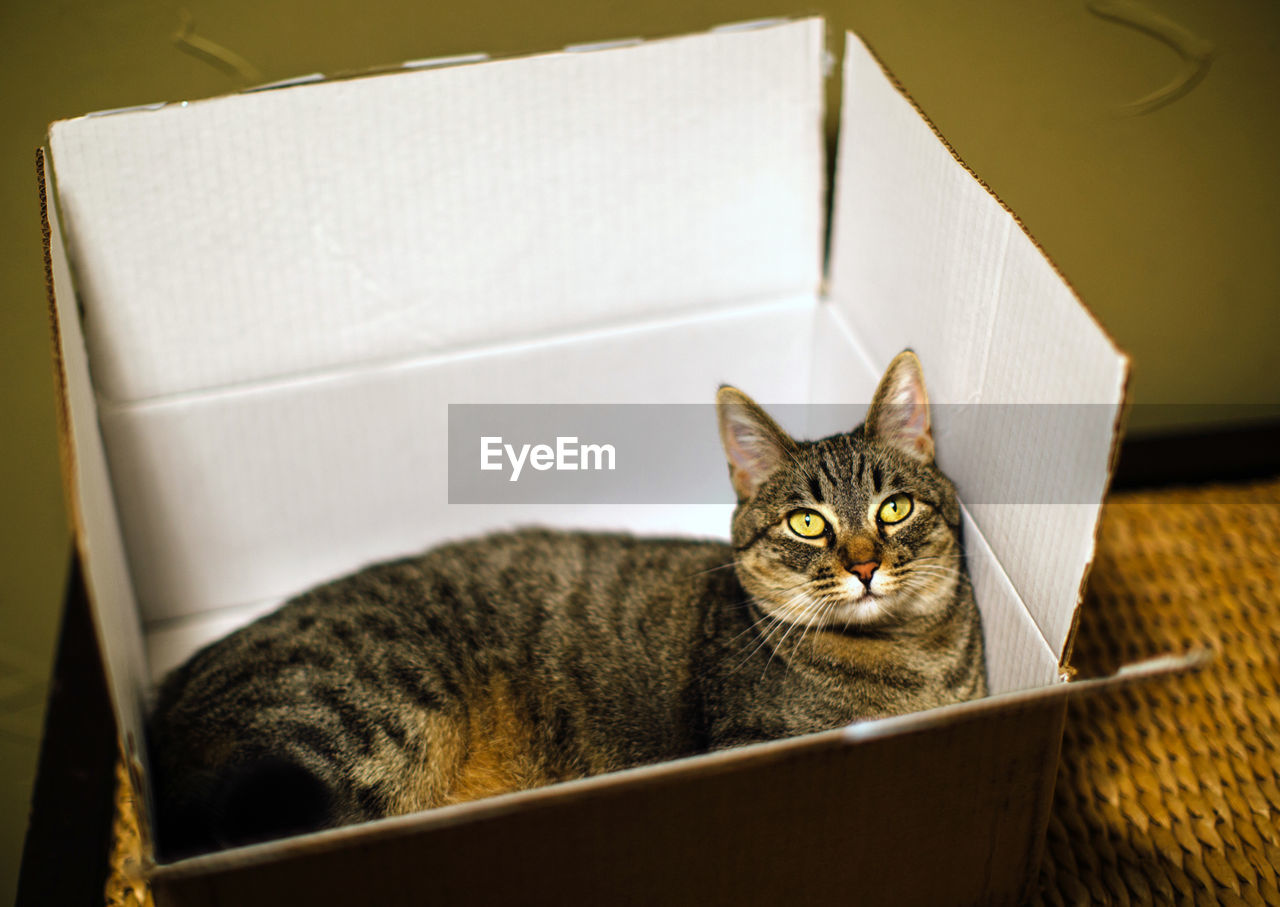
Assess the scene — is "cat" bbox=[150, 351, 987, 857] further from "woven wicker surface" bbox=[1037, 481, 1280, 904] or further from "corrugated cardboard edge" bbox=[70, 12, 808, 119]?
"corrugated cardboard edge" bbox=[70, 12, 808, 119]

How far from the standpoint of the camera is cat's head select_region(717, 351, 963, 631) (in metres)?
0.90

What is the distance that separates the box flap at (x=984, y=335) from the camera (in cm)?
73

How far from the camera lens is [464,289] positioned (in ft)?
3.74

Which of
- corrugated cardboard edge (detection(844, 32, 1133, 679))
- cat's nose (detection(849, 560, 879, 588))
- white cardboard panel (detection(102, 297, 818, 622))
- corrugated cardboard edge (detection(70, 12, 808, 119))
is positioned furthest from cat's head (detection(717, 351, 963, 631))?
corrugated cardboard edge (detection(70, 12, 808, 119))

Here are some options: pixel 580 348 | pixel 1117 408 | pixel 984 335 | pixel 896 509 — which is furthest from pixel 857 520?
pixel 580 348

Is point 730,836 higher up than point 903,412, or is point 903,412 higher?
point 903,412

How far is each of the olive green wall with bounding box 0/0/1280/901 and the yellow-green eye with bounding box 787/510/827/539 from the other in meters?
0.57

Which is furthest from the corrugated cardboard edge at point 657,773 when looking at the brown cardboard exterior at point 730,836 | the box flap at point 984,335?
the box flap at point 984,335

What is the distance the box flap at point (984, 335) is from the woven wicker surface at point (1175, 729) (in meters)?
0.14

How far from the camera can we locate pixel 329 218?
106 centimetres

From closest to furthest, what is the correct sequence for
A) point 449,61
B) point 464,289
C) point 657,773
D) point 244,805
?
point 657,773 < point 244,805 < point 449,61 < point 464,289

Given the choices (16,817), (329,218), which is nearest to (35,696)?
(16,817)

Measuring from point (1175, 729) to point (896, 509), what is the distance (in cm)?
41

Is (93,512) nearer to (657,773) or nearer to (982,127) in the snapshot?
(657,773)
